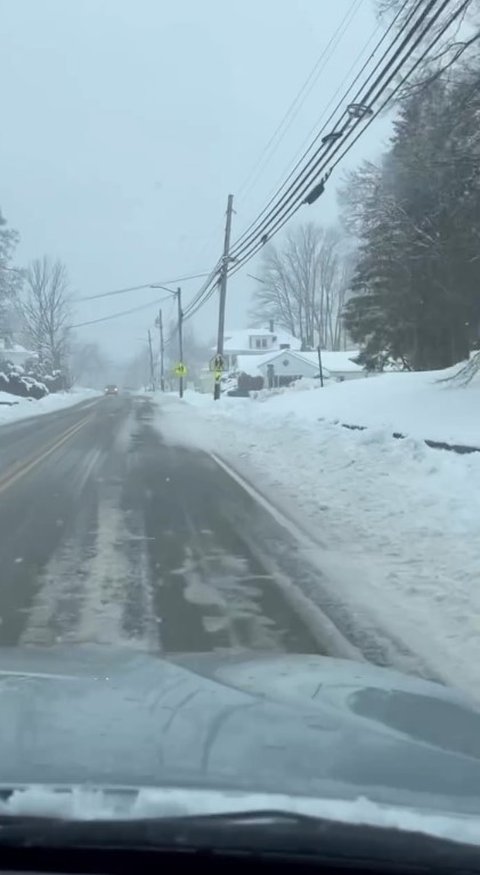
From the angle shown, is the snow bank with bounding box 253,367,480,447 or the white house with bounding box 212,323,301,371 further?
the white house with bounding box 212,323,301,371

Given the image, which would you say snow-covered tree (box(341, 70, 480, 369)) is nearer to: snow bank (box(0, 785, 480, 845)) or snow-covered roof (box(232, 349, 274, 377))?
snow bank (box(0, 785, 480, 845))

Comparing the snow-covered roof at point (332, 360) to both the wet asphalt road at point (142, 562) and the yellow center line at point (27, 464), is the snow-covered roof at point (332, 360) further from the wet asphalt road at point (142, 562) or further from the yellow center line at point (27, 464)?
the wet asphalt road at point (142, 562)

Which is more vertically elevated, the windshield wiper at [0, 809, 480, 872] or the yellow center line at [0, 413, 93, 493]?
the windshield wiper at [0, 809, 480, 872]

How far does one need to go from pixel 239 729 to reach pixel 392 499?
1084cm

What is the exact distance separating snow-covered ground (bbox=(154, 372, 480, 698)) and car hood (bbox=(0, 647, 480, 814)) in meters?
1.66

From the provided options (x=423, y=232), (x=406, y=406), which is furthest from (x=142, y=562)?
(x=423, y=232)

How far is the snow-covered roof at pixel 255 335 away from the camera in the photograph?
116 metres

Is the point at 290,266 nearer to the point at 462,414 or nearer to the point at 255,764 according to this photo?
the point at 462,414

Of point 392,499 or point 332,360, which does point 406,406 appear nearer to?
point 392,499

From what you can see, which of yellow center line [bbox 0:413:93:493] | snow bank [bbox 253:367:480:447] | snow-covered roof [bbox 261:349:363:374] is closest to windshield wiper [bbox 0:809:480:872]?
yellow center line [bbox 0:413:93:493]

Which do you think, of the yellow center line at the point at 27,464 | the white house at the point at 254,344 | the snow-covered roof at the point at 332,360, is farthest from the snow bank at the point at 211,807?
the white house at the point at 254,344

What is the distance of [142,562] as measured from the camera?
34.8 feet

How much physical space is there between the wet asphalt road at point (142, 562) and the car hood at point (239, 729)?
73.5 inches

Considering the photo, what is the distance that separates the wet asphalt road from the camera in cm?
777
